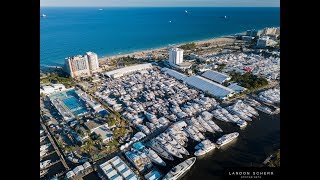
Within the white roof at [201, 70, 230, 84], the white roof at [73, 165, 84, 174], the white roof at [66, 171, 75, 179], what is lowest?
the white roof at [66, 171, 75, 179]

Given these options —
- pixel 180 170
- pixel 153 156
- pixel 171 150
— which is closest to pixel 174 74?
pixel 171 150

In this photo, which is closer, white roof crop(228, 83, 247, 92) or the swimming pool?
the swimming pool

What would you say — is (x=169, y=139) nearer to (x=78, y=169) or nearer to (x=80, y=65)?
(x=78, y=169)

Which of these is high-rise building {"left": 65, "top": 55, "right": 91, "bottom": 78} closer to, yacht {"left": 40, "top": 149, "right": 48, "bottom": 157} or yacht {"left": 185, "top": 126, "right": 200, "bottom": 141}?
yacht {"left": 40, "top": 149, "right": 48, "bottom": 157}

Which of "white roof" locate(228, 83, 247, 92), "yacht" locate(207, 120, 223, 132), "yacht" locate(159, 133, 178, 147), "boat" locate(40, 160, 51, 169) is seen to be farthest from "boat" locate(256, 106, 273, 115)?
"boat" locate(40, 160, 51, 169)

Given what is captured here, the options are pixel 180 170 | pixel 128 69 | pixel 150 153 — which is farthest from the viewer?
pixel 128 69
